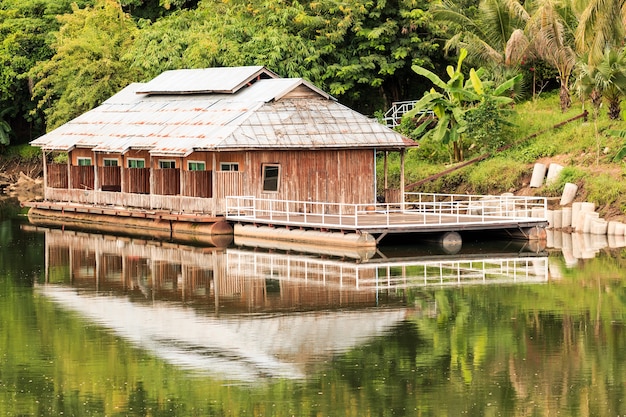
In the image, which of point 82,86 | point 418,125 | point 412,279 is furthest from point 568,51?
point 82,86

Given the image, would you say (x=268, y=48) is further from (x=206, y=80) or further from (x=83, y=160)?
(x=83, y=160)

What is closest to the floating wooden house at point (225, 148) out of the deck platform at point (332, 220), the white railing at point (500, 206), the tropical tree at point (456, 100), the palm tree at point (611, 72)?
the deck platform at point (332, 220)

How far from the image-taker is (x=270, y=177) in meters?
41.7

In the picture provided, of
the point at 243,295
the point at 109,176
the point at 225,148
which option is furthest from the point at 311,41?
the point at 243,295

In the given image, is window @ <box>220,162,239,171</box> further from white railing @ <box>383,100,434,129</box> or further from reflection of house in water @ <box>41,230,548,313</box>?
white railing @ <box>383,100,434,129</box>

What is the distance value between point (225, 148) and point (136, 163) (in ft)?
25.4

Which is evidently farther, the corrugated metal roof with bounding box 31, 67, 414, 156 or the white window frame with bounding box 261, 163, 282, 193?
the white window frame with bounding box 261, 163, 282, 193

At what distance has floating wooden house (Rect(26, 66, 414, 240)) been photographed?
4106 cm

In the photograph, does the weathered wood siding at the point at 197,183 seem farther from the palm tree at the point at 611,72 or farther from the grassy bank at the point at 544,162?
the palm tree at the point at 611,72

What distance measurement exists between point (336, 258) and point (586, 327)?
10.6 meters

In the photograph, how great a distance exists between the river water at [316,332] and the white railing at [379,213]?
1216 mm

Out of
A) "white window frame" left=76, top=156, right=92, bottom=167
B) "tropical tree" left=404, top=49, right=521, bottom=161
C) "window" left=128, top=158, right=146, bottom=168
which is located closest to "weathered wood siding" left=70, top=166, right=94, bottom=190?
"white window frame" left=76, top=156, right=92, bottom=167

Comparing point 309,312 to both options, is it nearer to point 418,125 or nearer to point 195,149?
point 195,149

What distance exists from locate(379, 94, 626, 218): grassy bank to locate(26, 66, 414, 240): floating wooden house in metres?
4.28
